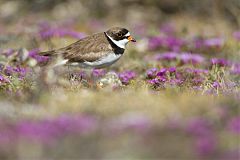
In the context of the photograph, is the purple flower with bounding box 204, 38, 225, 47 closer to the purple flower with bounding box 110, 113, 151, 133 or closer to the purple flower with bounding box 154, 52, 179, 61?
the purple flower with bounding box 154, 52, 179, 61

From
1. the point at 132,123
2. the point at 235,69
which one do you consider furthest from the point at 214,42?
the point at 132,123

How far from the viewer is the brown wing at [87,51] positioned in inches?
363

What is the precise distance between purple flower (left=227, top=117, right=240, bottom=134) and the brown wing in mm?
3815

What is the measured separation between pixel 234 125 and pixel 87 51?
4.11m

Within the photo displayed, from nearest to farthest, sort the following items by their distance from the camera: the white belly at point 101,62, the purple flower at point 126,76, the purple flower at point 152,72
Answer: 1. the white belly at point 101,62
2. the purple flower at point 126,76
3. the purple flower at point 152,72

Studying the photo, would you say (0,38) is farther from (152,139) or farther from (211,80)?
(152,139)

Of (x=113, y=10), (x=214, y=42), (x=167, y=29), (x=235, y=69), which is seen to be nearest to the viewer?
(x=235, y=69)

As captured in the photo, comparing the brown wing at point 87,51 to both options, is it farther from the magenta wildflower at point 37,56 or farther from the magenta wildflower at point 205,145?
the magenta wildflower at point 205,145

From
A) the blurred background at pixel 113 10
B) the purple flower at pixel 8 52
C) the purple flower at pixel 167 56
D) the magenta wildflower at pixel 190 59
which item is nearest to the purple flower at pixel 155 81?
the magenta wildflower at pixel 190 59

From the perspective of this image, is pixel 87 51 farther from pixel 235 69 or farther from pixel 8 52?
pixel 235 69

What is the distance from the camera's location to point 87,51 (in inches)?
365

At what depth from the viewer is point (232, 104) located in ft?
20.1

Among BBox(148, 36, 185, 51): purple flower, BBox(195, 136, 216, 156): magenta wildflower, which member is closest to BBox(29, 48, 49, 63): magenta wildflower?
BBox(148, 36, 185, 51): purple flower

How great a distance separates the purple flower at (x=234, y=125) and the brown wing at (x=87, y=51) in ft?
12.5
